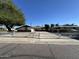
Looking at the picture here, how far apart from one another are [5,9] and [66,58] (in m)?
29.0

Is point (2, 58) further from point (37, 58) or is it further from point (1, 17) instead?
point (1, 17)

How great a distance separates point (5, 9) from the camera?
34.3 m

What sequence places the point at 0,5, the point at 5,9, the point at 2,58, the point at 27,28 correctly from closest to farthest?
the point at 2,58
the point at 0,5
the point at 5,9
the point at 27,28

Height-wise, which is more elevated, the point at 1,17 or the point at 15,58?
the point at 1,17

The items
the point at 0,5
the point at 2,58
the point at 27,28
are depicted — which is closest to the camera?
the point at 2,58

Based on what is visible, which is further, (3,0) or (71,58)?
(3,0)

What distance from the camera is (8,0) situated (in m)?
35.2

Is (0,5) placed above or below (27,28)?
above

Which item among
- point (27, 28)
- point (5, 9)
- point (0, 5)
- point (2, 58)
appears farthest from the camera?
point (27, 28)

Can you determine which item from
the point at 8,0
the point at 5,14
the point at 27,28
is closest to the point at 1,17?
the point at 5,14

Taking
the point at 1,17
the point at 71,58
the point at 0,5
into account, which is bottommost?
the point at 71,58

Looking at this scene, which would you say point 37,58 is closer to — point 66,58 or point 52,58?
point 52,58

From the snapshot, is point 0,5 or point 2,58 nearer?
point 2,58

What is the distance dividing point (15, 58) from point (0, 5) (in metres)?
26.1
